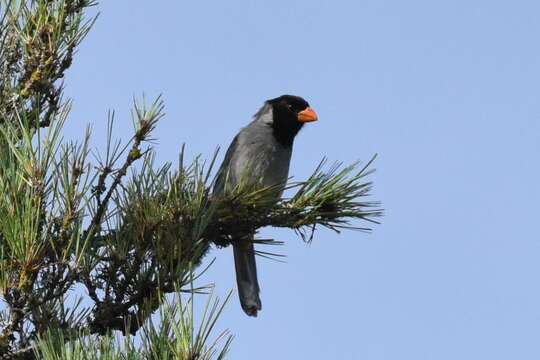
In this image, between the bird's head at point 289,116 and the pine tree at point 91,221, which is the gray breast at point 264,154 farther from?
the pine tree at point 91,221

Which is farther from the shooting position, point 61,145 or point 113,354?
point 61,145

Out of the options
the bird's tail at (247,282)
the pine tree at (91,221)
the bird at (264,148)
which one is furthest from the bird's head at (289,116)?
the pine tree at (91,221)

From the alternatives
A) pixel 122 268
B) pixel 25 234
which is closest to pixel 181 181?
pixel 122 268

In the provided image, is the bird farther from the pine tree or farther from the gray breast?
the pine tree

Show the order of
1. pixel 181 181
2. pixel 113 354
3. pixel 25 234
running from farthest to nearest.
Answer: pixel 181 181 → pixel 25 234 → pixel 113 354

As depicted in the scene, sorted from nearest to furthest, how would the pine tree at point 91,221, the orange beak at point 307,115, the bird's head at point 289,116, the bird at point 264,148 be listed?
the pine tree at point 91,221, the bird at point 264,148, the bird's head at point 289,116, the orange beak at point 307,115

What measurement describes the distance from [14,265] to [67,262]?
15 centimetres

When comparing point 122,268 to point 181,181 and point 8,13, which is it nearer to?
point 181,181

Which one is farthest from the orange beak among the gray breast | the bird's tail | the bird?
the bird's tail

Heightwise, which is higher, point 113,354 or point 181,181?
point 181,181

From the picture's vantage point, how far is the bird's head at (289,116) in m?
6.10

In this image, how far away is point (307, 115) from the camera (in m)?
6.25

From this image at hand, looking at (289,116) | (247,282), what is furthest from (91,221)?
(289,116)

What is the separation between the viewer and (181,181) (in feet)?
9.92
